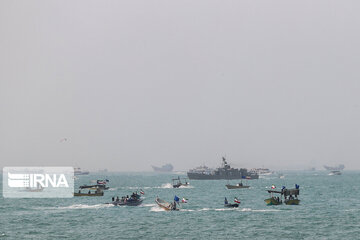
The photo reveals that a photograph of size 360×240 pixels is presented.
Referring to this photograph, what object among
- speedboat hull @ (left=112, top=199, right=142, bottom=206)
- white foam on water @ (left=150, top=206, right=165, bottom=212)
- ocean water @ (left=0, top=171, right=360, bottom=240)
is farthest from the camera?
speedboat hull @ (left=112, top=199, right=142, bottom=206)

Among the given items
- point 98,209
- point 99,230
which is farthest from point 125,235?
point 98,209

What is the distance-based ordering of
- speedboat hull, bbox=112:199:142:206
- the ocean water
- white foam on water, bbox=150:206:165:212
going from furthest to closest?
1. speedboat hull, bbox=112:199:142:206
2. white foam on water, bbox=150:206:165:212
3. the ocean water

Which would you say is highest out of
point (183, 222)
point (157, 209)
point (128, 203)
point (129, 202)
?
point (129, 202)

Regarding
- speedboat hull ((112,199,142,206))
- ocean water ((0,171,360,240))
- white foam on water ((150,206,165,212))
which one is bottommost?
ocean water ((0,171,360,240))

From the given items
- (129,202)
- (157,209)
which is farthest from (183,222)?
(129,202)

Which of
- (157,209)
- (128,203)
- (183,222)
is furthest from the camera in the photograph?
(128,203)

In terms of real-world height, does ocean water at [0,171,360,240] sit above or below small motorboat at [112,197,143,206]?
below

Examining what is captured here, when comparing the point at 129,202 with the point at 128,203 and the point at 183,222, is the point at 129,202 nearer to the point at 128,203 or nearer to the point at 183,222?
the point at 128,203

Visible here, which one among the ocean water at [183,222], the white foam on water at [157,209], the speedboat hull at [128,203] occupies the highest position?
the speedboat hull at [128,203]

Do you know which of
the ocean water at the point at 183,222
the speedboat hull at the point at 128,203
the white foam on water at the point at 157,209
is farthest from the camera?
the speedboat hull at the point at 128,203

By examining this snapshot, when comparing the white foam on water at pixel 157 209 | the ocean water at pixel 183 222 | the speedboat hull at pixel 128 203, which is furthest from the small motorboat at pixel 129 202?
the white foam on water at pixel 157 209

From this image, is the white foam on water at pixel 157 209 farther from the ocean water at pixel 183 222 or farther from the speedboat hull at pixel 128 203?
the speedboat hull at pixel 128 203

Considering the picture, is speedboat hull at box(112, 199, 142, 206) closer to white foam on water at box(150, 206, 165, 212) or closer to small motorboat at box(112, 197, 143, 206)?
small motorboat at box(112, 197, 143, 206)

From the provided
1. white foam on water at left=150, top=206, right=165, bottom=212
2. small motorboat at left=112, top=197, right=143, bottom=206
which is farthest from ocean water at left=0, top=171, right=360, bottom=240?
small motorboat at left=112, top=197, right=143, bottom=206
